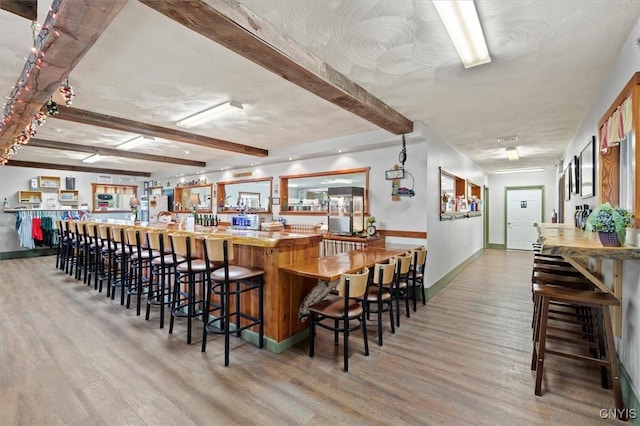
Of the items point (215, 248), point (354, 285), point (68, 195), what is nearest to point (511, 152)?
point (354, 285)

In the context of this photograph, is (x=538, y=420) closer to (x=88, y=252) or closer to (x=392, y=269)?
(x=392, y=269)

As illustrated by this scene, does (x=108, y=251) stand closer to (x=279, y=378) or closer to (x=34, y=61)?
(x=34, y=61)

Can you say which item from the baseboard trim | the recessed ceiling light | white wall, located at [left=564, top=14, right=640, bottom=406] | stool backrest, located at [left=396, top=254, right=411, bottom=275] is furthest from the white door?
stool backrest, located at [left=396, top=254, right=411, bottom=275]

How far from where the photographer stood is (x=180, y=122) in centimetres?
429

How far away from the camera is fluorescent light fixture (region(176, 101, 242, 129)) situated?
3613mm

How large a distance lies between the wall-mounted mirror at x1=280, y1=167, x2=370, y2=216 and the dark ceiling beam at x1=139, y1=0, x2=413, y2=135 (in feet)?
8.33

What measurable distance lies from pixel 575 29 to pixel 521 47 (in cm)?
32

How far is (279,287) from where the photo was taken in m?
2.83

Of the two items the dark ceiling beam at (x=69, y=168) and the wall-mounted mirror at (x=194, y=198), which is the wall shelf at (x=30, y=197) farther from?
the wall-mounted mirror at (x=194, y=198)

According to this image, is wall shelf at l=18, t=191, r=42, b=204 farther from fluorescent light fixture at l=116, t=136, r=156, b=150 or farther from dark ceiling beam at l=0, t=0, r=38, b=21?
dark ceiling beam at l=0, t=0, r=38, b=21

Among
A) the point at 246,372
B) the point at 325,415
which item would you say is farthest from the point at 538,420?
the point at 246,372

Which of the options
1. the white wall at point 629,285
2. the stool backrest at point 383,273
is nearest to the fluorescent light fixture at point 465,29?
the white wall at point 629,285

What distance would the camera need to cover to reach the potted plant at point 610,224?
6.01 feet

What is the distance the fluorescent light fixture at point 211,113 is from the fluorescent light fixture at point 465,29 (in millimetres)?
2488
